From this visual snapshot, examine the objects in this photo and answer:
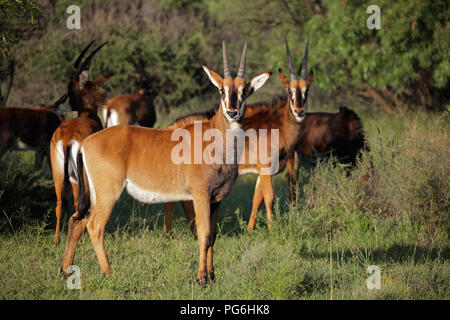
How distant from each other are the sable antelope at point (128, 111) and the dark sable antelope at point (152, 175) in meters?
5.70

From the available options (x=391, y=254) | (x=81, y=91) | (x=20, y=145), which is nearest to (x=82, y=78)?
(x=81, y=91)

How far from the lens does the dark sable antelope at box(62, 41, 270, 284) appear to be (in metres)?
5.13

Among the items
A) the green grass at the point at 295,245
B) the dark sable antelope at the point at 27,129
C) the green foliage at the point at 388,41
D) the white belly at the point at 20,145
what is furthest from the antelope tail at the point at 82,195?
the green foliage at the point at 388,41

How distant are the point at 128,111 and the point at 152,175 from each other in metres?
6.29

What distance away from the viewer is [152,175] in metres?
5.25

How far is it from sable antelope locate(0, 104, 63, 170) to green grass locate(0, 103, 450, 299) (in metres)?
0.27

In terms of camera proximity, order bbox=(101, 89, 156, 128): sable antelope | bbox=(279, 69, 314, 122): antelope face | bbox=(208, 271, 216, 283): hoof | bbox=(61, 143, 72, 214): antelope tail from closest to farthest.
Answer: bbox=(208, 271, 216, 283): hoof < bbox=(61, 143, 72, 214): antelope tail < bbox=(279, 69, 314, 122): antelope face < bbox=(101, 89, 156, 128): sable antelope

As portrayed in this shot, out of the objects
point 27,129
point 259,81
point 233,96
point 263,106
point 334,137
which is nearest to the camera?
point 233,96

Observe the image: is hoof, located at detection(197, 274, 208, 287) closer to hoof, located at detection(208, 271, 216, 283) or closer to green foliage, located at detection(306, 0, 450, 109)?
hoof, located at detection(208, 271, 216, 283)

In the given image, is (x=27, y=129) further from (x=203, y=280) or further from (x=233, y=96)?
(x=203, y=280)

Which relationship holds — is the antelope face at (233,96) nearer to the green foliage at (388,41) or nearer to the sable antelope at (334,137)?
the sable antelope at (334,137)

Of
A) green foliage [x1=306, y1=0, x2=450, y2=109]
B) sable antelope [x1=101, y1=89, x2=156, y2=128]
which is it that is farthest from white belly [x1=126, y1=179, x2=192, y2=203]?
green foliage [x1=306, y1=0, x2=450, y2=109]

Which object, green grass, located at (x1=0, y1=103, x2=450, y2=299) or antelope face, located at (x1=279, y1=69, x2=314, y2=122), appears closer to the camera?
green grass, located at (x1=0, y1=103, x2=450, y2=299)
